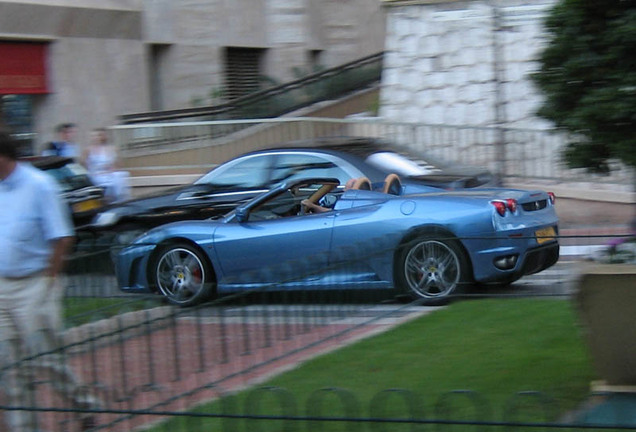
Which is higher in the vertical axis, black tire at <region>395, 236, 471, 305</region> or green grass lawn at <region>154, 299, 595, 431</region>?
black tire at <region>395, 236, 471, 305</region>

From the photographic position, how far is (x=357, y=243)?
8.45m

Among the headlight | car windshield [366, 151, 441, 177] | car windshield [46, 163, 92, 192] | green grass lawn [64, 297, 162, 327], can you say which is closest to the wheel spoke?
car windshield [366, 151, 441, 177]

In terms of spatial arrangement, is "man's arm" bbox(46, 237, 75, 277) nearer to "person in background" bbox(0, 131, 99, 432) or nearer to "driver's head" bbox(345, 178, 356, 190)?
"person in background" bbox(0, 131, 99, 432)

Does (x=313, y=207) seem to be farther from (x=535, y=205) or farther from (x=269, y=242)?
(x=535, y=205)

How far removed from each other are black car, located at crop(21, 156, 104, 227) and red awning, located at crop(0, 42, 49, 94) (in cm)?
636

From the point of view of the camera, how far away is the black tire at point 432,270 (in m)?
8.42

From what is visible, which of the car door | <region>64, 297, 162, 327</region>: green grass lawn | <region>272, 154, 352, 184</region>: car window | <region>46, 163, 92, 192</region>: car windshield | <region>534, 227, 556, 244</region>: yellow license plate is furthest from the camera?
<region>46, 163, 92, 192</region>: car windshield

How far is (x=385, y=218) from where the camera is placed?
8820 millimetres

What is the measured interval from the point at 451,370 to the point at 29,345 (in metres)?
2.59

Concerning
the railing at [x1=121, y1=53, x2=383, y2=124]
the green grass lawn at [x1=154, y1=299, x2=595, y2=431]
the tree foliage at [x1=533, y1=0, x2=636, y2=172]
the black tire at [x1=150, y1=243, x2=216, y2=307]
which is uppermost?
the railing at [x1=121, y1=53, x2=383, y2=124]

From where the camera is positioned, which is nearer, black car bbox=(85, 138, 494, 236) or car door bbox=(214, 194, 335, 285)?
car door bbox=(214, 194, 335, 285)

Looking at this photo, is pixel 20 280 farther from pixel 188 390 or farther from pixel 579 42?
pixel 579 42

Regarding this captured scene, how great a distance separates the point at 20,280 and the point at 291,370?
6.06 ft

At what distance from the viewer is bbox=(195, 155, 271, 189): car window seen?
11.8m
